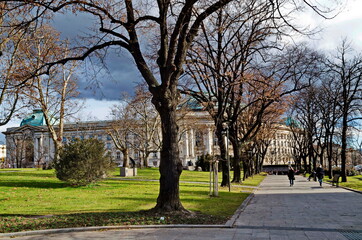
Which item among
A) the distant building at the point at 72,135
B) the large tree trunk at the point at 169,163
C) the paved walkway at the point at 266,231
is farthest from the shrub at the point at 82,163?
the distant building at the point at 72,135

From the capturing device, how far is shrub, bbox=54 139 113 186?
21688mm

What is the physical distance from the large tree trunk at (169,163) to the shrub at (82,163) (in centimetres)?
1117

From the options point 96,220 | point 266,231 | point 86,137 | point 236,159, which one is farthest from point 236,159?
point 86,137

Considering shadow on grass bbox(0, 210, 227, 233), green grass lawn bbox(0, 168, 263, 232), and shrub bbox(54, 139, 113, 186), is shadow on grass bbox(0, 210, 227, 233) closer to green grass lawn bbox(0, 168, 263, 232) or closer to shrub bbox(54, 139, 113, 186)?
green grass lawn bbox(0, 168, 263, 232)

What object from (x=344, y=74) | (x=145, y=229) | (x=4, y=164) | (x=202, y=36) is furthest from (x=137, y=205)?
(x=4, y=164)

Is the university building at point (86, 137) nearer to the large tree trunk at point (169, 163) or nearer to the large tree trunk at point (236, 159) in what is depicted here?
the large tree trunk at point (236, 159)

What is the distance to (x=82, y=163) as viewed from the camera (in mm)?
21734

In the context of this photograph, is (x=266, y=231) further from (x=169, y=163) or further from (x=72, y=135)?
(x=72, y=135)

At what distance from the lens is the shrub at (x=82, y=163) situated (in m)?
21.7

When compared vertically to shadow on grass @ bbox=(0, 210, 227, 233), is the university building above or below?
above

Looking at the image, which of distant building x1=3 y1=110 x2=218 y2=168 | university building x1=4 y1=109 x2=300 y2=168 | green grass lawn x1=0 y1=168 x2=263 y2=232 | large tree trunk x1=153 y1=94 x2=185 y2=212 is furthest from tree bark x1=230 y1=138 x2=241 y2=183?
large tree trunk x1=153 y1=94 x2=185 y2=212

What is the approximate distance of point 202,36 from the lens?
25.2 metres

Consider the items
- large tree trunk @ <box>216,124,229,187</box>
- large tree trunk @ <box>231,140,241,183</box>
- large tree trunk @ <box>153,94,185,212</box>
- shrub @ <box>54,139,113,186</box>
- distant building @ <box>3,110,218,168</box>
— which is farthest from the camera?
distant building @ <box>3,110,218,168</box>

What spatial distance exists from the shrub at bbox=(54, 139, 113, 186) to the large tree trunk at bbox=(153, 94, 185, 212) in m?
11.2
